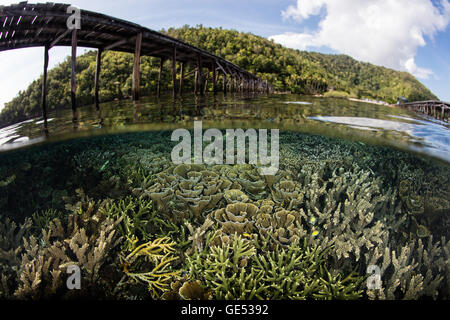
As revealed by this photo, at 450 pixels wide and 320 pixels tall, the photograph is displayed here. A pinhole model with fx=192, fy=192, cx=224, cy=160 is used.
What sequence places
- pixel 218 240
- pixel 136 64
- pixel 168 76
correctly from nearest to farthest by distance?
pixel 218 240 → pixel 136 64 → pixel 168 76

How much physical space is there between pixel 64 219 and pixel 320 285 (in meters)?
4.81

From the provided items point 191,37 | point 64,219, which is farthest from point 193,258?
point 191,37

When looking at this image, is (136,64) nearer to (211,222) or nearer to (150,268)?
(211,222)

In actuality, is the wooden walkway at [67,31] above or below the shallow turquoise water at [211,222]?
above

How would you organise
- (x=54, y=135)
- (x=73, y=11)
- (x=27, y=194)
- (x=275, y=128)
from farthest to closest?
1. (x=275, y=128)
2. (x=54, y=135)
3. (x=27, y=194)
4. (x=73, y=11)

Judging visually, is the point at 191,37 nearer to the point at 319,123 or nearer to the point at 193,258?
the point at 319,123

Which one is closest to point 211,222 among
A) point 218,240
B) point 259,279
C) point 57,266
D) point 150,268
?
point 218,240

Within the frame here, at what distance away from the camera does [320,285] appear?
2.60 m

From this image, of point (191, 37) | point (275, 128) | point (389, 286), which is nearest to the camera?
point (389, 286)

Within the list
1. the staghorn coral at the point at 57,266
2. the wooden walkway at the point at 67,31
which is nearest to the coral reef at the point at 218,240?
the staghorn coral at the point at 57,266

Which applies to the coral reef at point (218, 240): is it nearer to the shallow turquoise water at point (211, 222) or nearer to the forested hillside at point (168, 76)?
the shallow turquoise water at point (211, 222)

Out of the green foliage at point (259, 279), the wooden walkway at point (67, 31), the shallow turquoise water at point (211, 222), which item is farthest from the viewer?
the wooden walkway at point (67, 31)

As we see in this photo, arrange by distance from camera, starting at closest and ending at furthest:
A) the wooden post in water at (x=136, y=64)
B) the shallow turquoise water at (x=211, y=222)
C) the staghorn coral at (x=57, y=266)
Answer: the staghorn coral at (x=57, y=266) < the shallow turquoise water at (x=211, y=222) < the wooden post in water at (x=136, y=64)

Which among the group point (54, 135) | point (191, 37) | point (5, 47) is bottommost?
point (54, 135)
